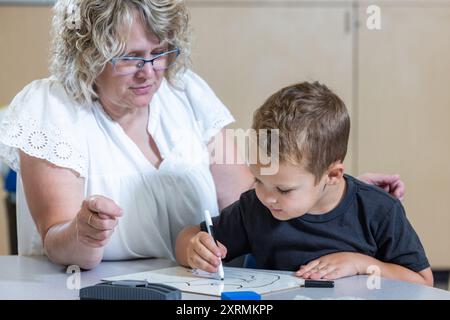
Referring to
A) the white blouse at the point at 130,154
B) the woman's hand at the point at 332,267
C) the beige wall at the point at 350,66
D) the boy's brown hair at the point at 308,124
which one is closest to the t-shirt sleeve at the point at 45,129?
the white blouse at the point at 130,154

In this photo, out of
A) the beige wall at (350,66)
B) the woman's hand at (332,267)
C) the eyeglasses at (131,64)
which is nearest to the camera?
the woman's hand at (332,267)

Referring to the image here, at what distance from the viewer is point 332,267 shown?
126 centimetres

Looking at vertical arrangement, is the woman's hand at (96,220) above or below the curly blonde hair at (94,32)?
below

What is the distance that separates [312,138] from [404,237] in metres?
0.23

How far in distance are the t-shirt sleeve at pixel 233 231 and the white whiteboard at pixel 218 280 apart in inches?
3.9

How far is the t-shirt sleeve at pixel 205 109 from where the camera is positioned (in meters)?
1.66

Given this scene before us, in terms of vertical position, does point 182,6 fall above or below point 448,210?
above

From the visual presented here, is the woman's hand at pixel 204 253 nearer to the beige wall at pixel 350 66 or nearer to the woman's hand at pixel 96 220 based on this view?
the woman's hand at pixel 96 220

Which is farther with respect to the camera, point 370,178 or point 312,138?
point 370,178

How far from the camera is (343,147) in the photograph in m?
1.34

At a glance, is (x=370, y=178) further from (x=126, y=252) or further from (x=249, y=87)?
(x=249, y=87)

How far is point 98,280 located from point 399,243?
50 cm

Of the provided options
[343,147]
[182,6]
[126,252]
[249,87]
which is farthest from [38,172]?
[249,87]
